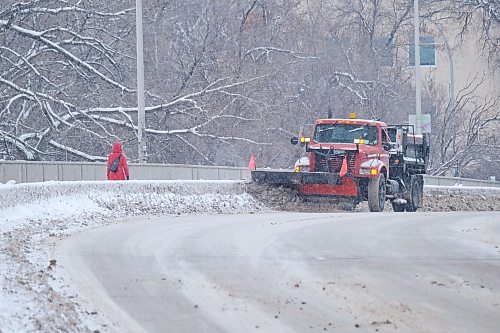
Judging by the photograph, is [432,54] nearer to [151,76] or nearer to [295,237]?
[151,76]

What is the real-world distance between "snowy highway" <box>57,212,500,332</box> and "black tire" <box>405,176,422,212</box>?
1330cm

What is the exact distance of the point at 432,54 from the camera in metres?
64.4

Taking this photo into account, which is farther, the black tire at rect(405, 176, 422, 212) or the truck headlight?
the black tire at rect(405, 176, 422, 212)

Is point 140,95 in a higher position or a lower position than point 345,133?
higher

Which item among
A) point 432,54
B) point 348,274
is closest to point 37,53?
point 348,274

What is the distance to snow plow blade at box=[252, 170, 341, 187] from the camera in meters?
25.7

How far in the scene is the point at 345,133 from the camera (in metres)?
27.1

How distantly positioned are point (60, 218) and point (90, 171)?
8.14 meters

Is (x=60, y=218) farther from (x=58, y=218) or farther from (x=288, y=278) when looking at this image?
(x=288, y=278)

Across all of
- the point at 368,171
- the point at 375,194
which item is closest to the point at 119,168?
the point at 368,171

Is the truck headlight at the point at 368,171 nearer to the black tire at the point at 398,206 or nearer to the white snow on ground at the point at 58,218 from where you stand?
the white snow on ground at the point at 58,218

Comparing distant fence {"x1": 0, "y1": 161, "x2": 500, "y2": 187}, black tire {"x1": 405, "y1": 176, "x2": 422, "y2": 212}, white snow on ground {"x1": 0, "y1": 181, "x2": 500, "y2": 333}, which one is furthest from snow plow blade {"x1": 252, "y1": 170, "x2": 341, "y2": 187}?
black tire {"x1": 405, "y1": 176, "x2": 422, "y2": 212}

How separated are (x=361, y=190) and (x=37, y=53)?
1227 cm

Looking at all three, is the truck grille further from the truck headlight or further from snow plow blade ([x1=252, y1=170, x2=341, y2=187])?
snow plow blade ([x1=252, y1=170, x2=341, y2=187])
